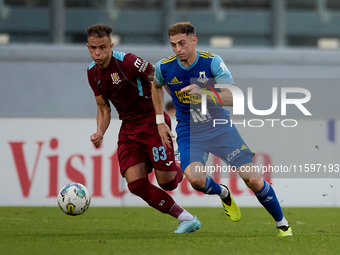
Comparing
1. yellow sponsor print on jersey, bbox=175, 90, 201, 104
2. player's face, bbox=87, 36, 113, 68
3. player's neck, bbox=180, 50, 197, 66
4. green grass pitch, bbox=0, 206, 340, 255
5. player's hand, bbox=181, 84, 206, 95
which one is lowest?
green grass pitch, bbox=0, 206, 340, 255

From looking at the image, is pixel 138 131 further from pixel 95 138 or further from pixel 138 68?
pixel 138 68

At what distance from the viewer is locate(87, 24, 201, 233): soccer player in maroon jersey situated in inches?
230

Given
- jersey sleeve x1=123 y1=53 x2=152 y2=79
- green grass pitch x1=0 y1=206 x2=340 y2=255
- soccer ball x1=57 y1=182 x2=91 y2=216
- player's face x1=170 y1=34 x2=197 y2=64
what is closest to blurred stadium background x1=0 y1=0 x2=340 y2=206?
green grass pitch x1=0 y1=206 x2=340 y2=255

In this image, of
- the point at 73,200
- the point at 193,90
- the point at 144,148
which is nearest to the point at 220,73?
the point at 193,90

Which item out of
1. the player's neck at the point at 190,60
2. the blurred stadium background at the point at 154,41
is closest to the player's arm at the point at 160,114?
the player's neck at the point at 190,60

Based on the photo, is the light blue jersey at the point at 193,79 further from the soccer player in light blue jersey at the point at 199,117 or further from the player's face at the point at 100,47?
the player's face at the point at 100,47

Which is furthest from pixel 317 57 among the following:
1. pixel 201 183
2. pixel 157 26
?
pixel 201 183

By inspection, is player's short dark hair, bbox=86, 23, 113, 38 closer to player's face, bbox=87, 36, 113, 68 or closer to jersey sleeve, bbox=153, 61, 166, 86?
player's face, bbox=87, 36, 113, 68

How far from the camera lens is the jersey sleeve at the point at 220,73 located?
17.2 feet

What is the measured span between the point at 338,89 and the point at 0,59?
770 centimetres

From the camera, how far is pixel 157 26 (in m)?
14.3

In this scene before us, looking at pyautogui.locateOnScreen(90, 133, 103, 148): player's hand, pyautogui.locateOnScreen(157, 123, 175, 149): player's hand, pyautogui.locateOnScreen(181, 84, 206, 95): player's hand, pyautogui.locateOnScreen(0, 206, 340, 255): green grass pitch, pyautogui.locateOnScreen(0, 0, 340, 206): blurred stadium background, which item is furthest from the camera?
pyautogui.locateOnScreen(0, 0, 340, 206): blurred stadium background

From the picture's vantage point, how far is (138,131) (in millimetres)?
5984

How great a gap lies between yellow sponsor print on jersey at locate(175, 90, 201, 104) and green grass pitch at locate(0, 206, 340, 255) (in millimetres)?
1251
